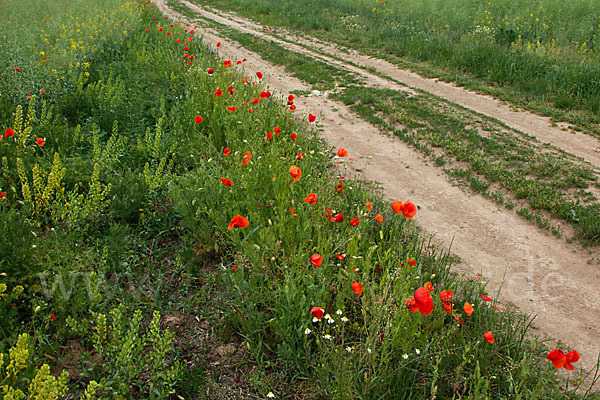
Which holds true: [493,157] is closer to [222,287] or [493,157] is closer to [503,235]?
[503,235]

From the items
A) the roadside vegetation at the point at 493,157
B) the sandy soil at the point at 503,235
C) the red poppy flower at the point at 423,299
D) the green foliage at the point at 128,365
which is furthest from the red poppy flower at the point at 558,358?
the roadside vegetation at the point at 493,157

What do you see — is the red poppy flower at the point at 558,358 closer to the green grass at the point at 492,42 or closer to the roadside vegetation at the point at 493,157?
the roadside vegetation at the point at 493,157

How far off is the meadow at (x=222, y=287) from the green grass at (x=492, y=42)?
5715 millimetres

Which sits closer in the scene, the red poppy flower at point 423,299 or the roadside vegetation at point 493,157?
the red poppy flower at point 423,299

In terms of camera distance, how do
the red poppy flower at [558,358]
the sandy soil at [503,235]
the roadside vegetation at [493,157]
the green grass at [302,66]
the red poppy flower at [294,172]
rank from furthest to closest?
the green grass at [302,66] < the roadside vegetation at [493,157] < the sandy soil at [503,235] < the red poppy flower at [294,172] < the red poppy flower at [558,358]

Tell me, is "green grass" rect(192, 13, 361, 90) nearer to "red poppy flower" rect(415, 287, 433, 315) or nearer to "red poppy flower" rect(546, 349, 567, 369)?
"red poppy flower" rect(415, 287, 433, 315)

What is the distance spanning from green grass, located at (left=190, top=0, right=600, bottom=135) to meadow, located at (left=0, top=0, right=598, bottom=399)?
18.7 ft

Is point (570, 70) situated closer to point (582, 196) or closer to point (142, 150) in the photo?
point (582, 196)

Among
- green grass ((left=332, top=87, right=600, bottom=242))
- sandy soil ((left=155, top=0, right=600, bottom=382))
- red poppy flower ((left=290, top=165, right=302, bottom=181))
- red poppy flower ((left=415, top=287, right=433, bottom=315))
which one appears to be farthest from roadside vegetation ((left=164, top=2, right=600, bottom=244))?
red poppy flower ((left=415, top=287, right=433, bottom=315))

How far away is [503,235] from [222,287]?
9.90 ft

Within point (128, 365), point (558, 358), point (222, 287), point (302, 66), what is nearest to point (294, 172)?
point (222, 287)

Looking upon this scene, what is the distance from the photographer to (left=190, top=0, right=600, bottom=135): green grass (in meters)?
8.59

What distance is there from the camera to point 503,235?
15.0 feet

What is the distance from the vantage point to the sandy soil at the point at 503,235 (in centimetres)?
356
